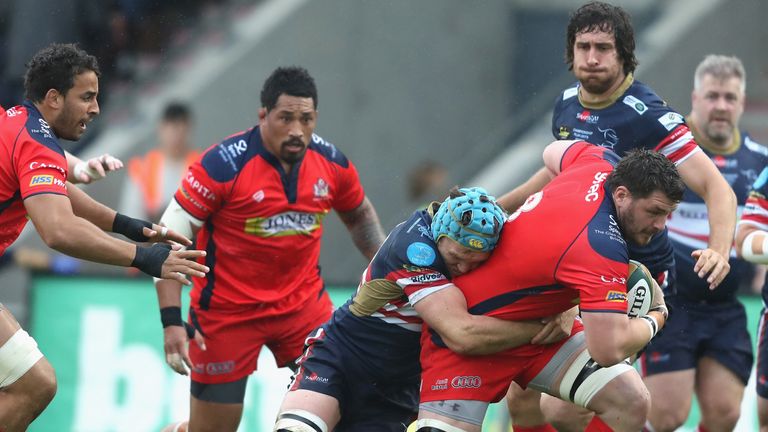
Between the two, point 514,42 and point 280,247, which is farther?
point 514,42

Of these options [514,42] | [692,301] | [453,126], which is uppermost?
[514,42]

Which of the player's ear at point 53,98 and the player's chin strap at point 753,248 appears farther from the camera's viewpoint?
the player's chin strap at point 753,248

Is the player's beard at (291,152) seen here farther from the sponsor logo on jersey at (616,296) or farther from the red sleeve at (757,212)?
the red sleeve at (757,212)

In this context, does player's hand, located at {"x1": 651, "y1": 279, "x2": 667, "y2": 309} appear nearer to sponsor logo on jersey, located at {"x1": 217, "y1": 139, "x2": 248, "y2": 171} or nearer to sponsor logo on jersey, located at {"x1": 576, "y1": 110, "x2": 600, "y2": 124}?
sponsor logo on jersey, located at {"x1": 576, "y1": 110, "x2": 600, "y2": 124}

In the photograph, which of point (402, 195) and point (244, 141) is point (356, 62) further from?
point (244, 141)

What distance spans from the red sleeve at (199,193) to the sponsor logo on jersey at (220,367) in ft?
2.79

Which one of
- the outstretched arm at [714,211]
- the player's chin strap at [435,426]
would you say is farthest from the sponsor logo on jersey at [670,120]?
the player's chin strap at [435,426]

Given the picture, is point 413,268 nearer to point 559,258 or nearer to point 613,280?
point 559,258

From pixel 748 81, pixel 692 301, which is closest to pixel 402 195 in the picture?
pixel 748 81

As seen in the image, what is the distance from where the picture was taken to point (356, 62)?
12828 mm

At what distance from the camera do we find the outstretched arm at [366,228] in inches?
299

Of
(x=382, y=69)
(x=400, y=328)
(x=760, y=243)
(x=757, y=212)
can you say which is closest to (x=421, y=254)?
(x=400, y=328)

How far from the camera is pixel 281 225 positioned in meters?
7.24

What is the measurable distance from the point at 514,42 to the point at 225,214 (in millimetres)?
6709
